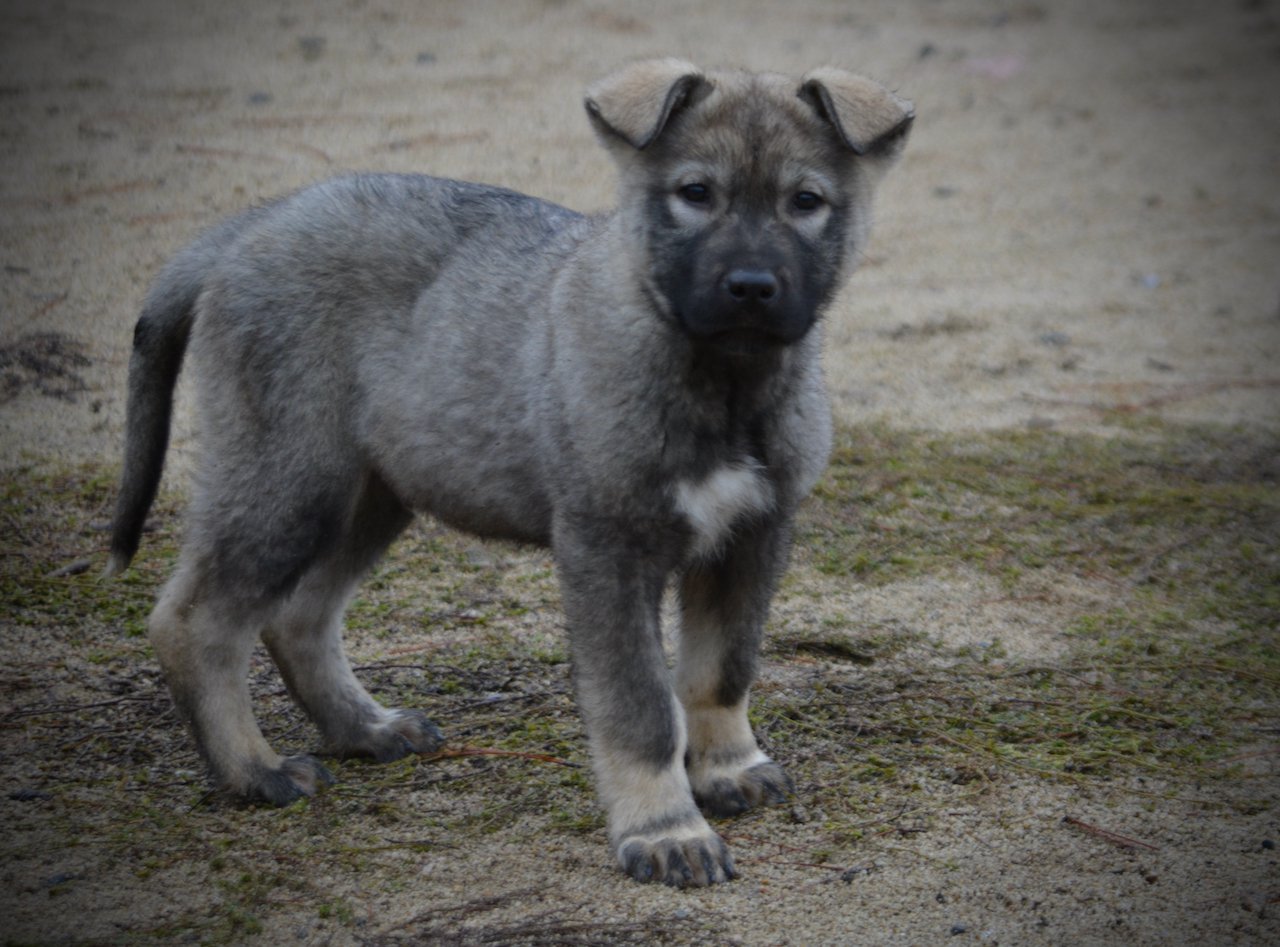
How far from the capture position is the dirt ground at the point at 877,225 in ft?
10.6

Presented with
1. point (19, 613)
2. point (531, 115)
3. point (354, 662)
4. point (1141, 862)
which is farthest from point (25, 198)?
point (1141, 862)

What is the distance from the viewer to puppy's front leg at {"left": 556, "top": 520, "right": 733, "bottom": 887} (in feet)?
10.9

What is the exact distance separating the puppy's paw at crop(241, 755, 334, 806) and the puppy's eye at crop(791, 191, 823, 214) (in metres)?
1.81

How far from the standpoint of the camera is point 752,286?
10.4 ft

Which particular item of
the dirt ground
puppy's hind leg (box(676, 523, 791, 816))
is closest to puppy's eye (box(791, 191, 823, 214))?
puppy's hind leg (box(676, 523, 791, 816))

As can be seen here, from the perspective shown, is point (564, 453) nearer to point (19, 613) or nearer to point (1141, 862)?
point (1141, 862)

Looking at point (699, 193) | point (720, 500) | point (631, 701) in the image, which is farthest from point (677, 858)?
point (699, 193)

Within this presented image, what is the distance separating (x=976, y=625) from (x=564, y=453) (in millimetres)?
1884

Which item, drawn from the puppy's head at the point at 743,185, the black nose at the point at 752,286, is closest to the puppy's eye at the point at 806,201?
the puppy's head at the point at 743,185

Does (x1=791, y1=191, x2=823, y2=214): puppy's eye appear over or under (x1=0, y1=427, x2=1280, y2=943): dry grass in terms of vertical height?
over

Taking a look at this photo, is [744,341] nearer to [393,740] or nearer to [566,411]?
[566,411]

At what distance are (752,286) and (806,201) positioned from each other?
344 millimetres

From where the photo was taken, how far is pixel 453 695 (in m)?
4.27

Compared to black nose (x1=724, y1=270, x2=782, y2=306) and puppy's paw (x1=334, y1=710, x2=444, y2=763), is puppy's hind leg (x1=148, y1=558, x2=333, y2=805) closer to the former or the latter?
puppy's paw (x1=334, y1=710, x2=444, y2=763)
